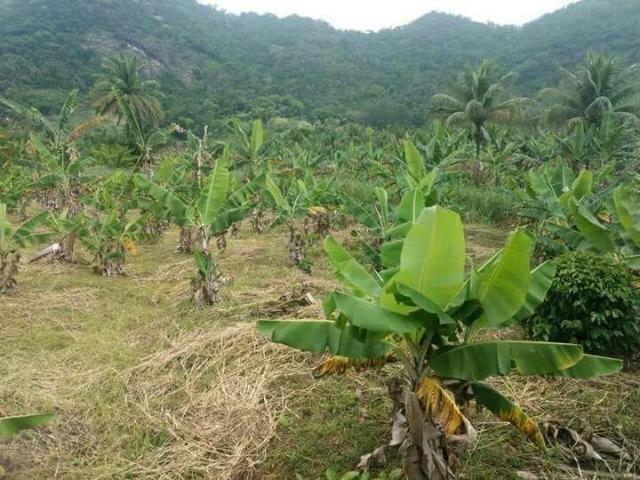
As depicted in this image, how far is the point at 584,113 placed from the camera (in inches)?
998

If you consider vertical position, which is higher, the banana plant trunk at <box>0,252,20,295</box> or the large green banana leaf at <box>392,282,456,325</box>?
the large green banana leaf at <box>392,282,456,325</box>

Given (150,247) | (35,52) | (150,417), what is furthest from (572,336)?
(35,52)

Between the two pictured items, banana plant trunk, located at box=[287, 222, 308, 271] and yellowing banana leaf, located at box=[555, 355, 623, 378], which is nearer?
yellowing banana leaf, located at box=[555, 355, 623, 378]

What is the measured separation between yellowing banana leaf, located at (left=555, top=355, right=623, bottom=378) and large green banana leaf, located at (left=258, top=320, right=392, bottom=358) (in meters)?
1.09

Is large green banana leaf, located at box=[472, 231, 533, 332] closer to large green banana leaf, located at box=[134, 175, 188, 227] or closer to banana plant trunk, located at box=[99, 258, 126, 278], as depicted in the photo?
large green banana leaf, located at box=[134, 175, 188, 227]

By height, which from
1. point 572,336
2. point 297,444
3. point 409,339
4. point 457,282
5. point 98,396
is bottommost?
point 98,396

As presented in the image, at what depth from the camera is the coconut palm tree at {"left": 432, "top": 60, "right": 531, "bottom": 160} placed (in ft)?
84.0

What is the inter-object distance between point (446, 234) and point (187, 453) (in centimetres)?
270

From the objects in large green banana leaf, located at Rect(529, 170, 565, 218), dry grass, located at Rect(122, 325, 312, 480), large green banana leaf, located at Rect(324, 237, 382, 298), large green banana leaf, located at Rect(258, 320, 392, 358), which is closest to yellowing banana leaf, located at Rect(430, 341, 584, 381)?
large green banana leaf, located at Rect(258, 320, 392, 358)

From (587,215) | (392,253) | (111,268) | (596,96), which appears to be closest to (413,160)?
(587,215)

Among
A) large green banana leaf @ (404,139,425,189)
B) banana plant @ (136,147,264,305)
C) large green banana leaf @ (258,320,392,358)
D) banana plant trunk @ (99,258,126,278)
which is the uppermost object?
large green banana leaf @ (404,139,425,189)

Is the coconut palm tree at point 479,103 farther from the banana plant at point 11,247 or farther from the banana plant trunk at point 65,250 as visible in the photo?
the banana plant at point 11,247

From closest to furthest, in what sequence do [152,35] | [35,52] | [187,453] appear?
[187,453], [35,52], [152,35]

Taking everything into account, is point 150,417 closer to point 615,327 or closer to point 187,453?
point 187,453
